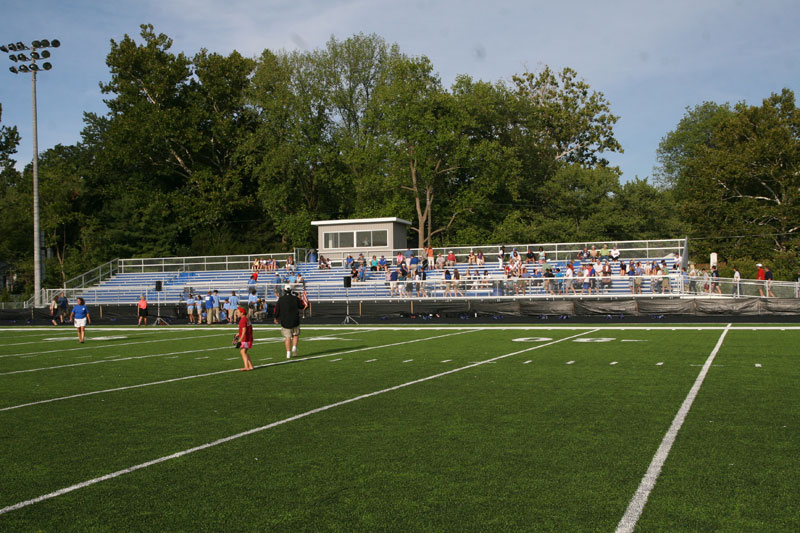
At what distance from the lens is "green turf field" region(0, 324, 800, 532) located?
5098mm

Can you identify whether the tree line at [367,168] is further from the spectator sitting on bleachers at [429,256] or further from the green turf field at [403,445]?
the green turf field at [403,445]

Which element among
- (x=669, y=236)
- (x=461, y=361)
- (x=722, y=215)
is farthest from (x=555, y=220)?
(x=461, y=361)

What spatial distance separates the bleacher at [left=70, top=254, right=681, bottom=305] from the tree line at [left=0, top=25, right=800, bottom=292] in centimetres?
866

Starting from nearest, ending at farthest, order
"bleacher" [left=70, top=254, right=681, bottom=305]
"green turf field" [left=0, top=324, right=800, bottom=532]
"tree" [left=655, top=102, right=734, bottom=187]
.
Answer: "green turf field" [left=0, top=324, right=800, bottom=532] < "bleacher" [left=70, top=254, right=681, bottom=305] < "tree" [left=655, top=102, right=734, bottom=187]

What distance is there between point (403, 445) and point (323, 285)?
3241 cm

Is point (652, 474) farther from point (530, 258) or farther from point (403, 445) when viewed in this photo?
point (530, 258)

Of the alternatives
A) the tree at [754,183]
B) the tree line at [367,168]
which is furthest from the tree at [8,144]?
the tree at [754,183]

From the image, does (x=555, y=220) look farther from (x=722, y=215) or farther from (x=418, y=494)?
(x=418, y=494)

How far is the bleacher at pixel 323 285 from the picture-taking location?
112 ft

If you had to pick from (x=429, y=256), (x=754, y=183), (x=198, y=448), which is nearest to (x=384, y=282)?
(x=429, y=256)

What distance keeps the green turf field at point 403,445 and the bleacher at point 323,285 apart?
19468 millimetres

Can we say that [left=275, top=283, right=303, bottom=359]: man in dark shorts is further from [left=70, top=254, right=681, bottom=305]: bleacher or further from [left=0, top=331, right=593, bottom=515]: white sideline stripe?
[left=70, top=254, right=681, bottom=305]: bleacher

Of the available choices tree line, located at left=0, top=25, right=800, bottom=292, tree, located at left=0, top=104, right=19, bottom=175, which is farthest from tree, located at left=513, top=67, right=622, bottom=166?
tree, located at left=0, top=104, right=19, bottom=175

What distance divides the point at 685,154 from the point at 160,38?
54.0 m
